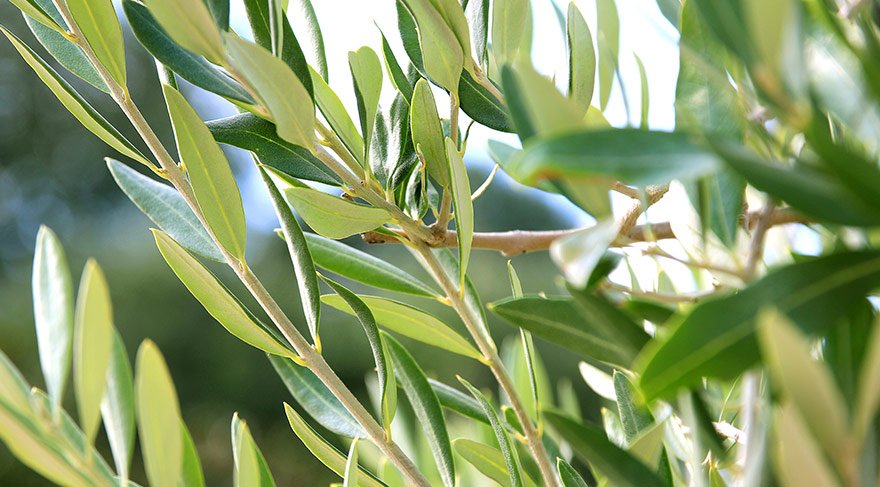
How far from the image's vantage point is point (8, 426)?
14 centimetres

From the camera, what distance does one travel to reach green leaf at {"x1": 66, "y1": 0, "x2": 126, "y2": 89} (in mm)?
217

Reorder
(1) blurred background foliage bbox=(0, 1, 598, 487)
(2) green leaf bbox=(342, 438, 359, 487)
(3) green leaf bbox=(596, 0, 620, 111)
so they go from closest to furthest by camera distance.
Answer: (2) green leaf bbox=(342, 438, 359, 487) → (3) green leaf bbox=(596, 0, 620, 111) → (1) blurred background foliage bbox=(0, 1, 598, 487)

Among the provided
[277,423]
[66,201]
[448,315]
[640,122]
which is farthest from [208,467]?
[640,122]

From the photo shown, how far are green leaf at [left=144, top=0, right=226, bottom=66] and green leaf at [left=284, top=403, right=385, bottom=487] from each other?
0.11 metres

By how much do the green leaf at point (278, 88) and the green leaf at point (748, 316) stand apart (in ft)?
0.35

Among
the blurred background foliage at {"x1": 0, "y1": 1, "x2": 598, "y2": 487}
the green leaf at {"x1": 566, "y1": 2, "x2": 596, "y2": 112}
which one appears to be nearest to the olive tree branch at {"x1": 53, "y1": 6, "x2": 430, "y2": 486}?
the green leaf at {"x1": 566, "y1": 2, "x2": 596, "y2": 112}

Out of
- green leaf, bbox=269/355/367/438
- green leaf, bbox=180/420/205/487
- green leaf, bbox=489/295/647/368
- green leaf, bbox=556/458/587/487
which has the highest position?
green leaf, bbox=489/295/647/368

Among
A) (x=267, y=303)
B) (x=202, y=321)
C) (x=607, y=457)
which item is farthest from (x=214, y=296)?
(x=202, y=321)

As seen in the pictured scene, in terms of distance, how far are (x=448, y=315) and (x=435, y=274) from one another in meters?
2.70

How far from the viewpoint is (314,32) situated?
25 cm

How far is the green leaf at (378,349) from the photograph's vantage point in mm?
226

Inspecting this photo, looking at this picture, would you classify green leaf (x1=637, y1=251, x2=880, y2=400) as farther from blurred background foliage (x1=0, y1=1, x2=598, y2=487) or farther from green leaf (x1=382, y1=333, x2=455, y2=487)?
blurred background foliage (x1=0, y1=1, x2=598, y2=487)

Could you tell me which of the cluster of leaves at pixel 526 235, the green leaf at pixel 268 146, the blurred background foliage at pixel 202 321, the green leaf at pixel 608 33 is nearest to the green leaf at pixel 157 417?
the cluster of leaves at pixel 526 235

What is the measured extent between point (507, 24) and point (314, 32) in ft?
0.21
